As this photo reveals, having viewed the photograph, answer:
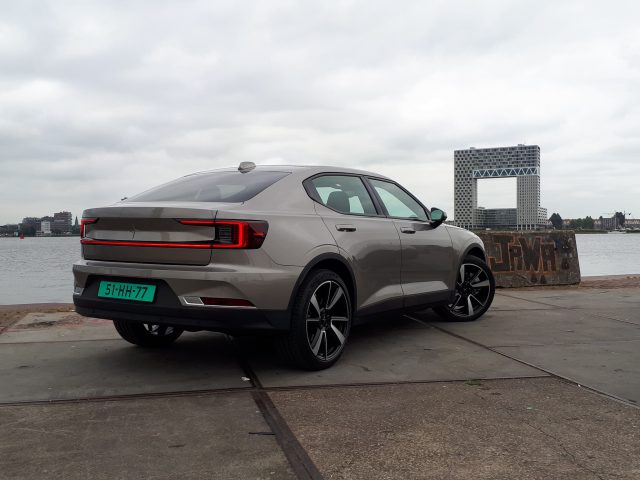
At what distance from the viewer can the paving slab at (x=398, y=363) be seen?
A: 402cm

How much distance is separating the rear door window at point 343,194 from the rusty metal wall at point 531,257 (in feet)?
18.9

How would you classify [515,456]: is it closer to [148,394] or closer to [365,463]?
[365,463]

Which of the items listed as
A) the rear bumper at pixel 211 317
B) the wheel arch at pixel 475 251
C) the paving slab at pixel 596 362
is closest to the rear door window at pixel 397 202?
the wheel arch at pixel 475 251

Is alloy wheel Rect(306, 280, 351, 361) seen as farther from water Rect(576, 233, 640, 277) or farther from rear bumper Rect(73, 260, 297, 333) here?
water Rect(576, 233, 640, 277)

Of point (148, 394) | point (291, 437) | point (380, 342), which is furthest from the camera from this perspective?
point (380, 342)

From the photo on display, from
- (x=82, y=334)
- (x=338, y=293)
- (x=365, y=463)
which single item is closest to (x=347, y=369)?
(x=338, y=293)

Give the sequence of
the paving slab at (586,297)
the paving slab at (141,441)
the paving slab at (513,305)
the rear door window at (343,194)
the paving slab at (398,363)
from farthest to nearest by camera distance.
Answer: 1. the paving slab at (586,297)
2. the paving slab at (513,305)
3. the rear door window at (343,194)
4. the paving slab at (398,363)
5. the paving slab at (141,441)

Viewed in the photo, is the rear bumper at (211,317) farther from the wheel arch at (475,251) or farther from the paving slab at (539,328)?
the wheel arch at (475,251)

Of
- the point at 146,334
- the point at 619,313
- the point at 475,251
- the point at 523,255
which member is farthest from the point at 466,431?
the point at 523,255

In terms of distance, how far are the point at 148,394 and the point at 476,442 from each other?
1991 millimetres

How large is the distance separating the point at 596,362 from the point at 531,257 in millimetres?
6467

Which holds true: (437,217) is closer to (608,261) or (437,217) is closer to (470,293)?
(470,293)

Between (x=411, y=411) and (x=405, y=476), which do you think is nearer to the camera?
(x=405, y=476)

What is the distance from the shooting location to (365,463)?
2.56m
